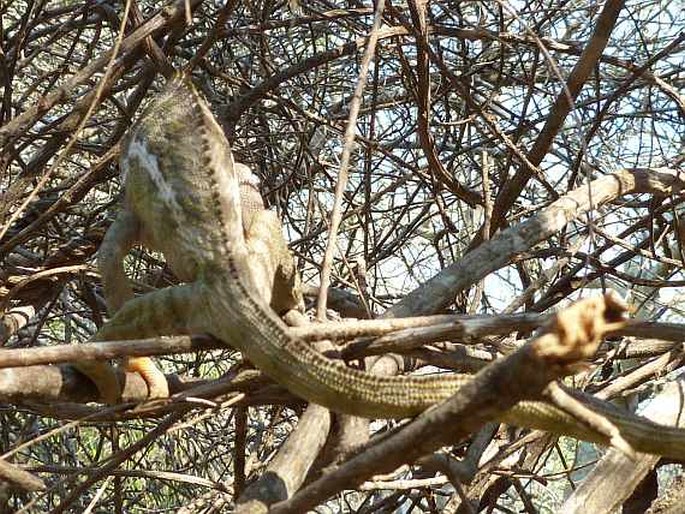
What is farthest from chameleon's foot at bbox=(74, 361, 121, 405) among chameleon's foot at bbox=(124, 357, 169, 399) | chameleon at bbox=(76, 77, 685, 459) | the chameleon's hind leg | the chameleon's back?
the chameleon's hind leg

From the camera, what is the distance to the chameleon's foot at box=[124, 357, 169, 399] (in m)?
2.66

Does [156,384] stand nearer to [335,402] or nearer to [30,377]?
[30,377]

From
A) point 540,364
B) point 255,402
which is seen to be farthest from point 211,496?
point 540,364

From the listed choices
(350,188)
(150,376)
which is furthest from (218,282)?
(350,188)

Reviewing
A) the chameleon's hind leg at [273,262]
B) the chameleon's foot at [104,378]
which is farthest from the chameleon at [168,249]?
the chameleon's foot at [104,378]

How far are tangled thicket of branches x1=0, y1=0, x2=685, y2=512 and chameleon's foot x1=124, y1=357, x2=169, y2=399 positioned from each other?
122 millimetres

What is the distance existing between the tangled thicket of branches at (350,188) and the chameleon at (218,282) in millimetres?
166

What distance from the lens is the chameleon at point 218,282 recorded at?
173 cm

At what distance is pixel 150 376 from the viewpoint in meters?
2.71

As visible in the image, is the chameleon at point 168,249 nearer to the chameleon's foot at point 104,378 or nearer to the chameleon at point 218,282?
the chameleon at point 218,282

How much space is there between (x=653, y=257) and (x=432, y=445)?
85.9 inches

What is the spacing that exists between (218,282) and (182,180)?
426mm

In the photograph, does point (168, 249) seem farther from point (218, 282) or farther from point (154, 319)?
point (218, 282)

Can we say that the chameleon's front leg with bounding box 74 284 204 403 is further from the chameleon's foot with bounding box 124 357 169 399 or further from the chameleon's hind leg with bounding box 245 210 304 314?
the chameleon's hind leg with bounding box 245 210 304 314
